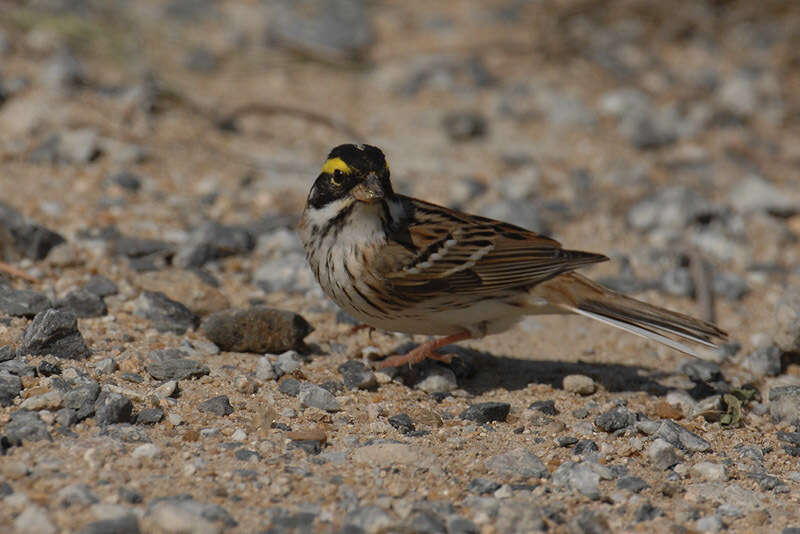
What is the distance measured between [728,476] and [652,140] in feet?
16.1

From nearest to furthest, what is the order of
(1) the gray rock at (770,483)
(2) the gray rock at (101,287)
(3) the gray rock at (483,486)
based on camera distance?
1. (3) the gray rock at (483,486)
2. (1) the gray rock at (770,483)
3. (2) the gray rock at (101,287)

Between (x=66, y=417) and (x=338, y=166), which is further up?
(x=338, y=166)

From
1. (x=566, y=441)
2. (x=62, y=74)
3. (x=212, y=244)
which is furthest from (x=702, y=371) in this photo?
(x=62, y=74)

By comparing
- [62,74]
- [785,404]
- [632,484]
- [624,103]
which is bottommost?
[632,484]

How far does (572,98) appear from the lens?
9.45 m

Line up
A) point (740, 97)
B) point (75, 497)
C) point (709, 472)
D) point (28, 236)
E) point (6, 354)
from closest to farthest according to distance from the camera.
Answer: point (75, 497), point (709, 472), point (6, 354), point (28, 236), point (740, 97)

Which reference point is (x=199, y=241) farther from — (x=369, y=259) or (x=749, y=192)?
(x=749, y=192)

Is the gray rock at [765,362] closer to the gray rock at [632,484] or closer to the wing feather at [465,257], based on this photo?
the wing feather at [465,257]

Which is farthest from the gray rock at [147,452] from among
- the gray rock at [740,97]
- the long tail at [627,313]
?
the gray rock at [740,97]

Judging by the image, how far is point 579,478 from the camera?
4.29 m

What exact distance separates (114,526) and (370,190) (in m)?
2.11

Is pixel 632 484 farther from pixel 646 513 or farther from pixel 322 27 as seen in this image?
pixel 322 27

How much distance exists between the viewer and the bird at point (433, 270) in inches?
204

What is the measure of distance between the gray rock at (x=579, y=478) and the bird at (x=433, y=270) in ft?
4.03
